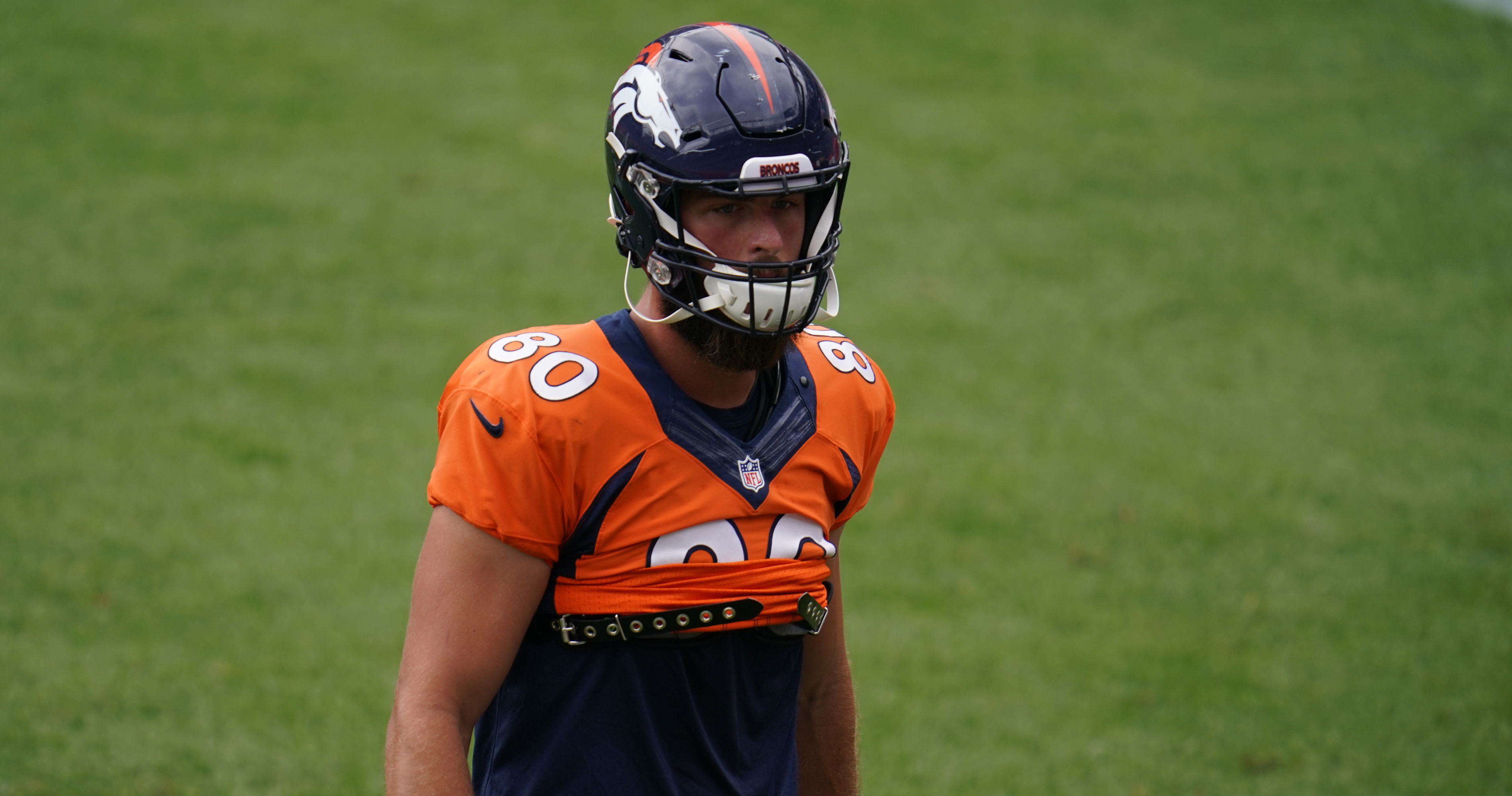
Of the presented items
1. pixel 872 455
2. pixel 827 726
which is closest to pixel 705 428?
pixel 872 455

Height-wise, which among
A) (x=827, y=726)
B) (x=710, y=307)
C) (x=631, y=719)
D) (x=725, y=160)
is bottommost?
(x=827, y=726)

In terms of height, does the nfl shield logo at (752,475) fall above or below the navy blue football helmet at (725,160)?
below

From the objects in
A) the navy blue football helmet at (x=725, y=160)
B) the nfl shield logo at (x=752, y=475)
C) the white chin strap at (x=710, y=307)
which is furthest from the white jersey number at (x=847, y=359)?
the nfl shield logo at (x=752, y=475)

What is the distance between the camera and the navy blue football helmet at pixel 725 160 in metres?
2.57

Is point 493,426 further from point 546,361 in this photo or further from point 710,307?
point 710,307

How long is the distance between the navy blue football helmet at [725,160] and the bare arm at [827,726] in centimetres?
89

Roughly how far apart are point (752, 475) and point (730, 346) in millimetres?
262

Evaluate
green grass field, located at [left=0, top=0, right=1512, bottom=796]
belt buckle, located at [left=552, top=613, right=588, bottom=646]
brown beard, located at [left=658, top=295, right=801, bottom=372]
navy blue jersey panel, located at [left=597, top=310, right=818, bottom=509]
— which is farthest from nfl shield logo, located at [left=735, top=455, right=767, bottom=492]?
green grass field, located at [left=0, top=0, right=1512, bottom=796]

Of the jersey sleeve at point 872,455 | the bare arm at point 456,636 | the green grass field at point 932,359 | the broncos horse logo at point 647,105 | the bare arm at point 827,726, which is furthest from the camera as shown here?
the green grass field at point 932,359

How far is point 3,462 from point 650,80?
6.38m

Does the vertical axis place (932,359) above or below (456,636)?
below

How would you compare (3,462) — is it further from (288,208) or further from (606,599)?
(606,599)

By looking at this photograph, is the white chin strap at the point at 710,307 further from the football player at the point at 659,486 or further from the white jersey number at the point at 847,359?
the white jersey number at the point at 847,359

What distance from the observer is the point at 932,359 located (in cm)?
944
